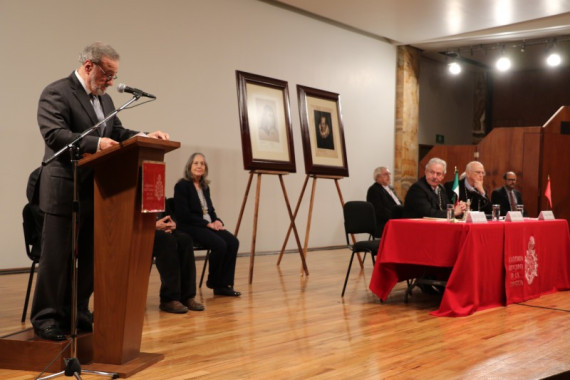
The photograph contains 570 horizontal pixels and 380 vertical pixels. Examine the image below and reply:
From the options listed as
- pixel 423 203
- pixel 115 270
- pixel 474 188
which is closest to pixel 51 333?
pixel 115 270

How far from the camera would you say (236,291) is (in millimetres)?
5430

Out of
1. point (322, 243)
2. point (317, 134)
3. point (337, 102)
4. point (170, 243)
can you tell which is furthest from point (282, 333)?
point (322, 243)

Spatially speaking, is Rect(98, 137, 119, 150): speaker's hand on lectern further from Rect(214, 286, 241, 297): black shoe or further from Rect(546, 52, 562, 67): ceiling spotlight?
Rect(546, 52, 562, 67): ceiling spotlight

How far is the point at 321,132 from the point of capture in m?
7.14

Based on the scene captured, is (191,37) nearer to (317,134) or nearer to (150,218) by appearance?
(317,134)

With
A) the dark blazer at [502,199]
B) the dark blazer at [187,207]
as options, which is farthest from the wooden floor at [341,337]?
the dark blazer at [502,199]

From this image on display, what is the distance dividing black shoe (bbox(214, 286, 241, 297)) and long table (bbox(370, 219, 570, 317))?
1.10 metres

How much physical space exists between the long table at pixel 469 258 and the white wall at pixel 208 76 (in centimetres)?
365

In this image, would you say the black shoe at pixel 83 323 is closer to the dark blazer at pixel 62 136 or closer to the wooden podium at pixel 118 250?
the wooden podium at pixel 118 250

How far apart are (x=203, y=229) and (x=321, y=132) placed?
7.39 ft

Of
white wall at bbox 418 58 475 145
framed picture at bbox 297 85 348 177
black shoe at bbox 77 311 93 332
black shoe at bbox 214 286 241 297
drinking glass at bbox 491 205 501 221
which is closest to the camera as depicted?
black shoe at bbox 77 311 93 332

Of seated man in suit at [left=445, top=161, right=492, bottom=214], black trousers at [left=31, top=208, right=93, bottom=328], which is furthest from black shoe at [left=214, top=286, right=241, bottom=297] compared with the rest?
black trousers at [left=31, top=208, right=93, bottom=328]

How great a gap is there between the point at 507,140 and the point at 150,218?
7.47 m

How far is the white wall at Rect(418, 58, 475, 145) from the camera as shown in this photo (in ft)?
42.5
